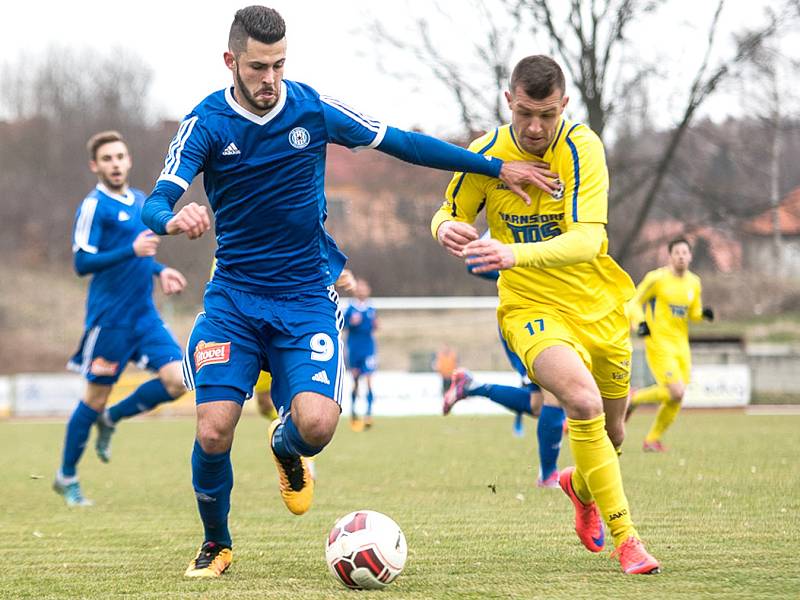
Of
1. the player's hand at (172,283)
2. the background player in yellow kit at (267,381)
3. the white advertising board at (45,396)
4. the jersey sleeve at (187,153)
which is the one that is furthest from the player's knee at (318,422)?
the white advertising board at (45,396)

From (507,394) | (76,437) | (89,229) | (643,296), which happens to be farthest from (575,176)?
(643,296)

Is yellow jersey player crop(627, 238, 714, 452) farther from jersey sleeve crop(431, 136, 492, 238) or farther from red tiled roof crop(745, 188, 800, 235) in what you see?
red tiled roof crop(745, 188, 800, 235)

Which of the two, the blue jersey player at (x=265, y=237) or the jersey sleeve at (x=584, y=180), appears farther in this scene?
the jersey sleeve at (x=584, y=180)

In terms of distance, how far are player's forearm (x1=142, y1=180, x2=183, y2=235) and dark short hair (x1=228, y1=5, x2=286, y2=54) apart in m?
0.67

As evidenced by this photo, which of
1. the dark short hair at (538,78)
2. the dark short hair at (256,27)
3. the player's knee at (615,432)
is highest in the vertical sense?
the dark short hair at (256,27)

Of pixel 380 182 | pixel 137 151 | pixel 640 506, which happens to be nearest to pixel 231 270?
pixel 640 506

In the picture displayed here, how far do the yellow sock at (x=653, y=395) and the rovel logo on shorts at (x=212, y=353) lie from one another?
855 cm

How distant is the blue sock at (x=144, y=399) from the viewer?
907 centimetres

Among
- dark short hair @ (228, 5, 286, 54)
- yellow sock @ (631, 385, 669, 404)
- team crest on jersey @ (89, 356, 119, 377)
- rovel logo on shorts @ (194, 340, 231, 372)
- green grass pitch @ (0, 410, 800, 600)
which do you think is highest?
dark short hair @ (228, 5, 286, 54)

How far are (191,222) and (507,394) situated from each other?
5876 millimetres

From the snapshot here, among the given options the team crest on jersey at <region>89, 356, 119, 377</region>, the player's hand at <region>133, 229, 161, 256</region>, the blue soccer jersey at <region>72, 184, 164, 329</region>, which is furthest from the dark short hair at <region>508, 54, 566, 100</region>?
the team crest on jersey at <region>89, 356, 119, 377</region>

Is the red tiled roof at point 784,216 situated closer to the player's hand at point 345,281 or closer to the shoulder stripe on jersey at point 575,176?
the player's hand at point 345,281

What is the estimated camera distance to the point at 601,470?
520 cm

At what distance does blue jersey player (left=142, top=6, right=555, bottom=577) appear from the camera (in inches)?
201
